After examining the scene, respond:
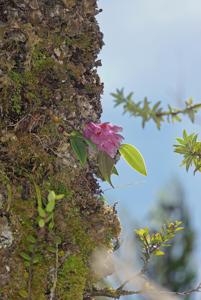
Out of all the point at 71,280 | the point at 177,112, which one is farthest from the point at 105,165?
the point at 177,112

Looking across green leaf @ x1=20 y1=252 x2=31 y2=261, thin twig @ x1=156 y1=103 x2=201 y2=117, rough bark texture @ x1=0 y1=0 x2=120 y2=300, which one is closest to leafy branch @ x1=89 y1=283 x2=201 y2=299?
rough bark texture @ x1=0 y1=0 x2=120 y2=300

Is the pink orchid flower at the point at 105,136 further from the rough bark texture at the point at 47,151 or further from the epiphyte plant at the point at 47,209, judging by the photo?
the epiphyte plant at the point at 47,209

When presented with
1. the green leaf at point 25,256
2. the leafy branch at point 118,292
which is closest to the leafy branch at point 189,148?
the leafy branch at point 118,292

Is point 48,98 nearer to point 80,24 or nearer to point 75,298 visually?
point 80,24

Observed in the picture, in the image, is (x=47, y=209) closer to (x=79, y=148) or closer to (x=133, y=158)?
(x=79, y=148)

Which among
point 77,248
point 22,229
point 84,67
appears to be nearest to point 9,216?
point 22,229
